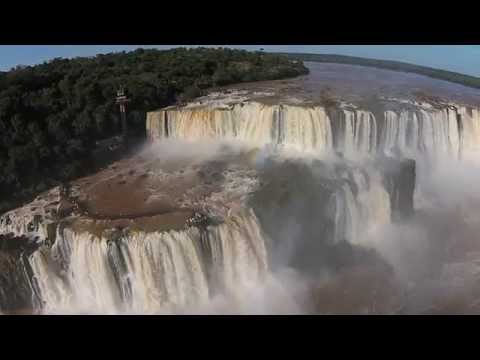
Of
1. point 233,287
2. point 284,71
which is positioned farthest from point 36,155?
point 284,71

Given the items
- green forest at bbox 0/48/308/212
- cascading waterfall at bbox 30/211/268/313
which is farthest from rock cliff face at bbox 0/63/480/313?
green forest at bbox 0/48/308/212

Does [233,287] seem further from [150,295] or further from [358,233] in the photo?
[358,233]

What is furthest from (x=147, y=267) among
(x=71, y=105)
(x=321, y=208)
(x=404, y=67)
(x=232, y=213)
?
(x=404, y=67)

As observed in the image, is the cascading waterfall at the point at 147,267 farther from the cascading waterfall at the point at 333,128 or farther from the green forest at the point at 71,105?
the cascading waterfall at the point at 333,128

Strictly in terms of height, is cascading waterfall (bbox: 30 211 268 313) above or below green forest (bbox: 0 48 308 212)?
below

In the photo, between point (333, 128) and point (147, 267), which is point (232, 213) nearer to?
point (147, 267)

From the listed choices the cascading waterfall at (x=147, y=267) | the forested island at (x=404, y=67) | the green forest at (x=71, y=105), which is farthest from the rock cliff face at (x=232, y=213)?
the forested island at (x=404, y=67)

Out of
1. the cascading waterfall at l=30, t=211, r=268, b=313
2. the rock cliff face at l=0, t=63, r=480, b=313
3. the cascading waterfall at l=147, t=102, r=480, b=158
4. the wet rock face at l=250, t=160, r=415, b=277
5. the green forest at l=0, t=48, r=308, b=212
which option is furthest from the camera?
the cascading waterfall at l=147, t=102, r=480, b=158

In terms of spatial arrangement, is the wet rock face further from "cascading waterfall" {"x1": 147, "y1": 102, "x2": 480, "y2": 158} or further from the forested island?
the forested island
